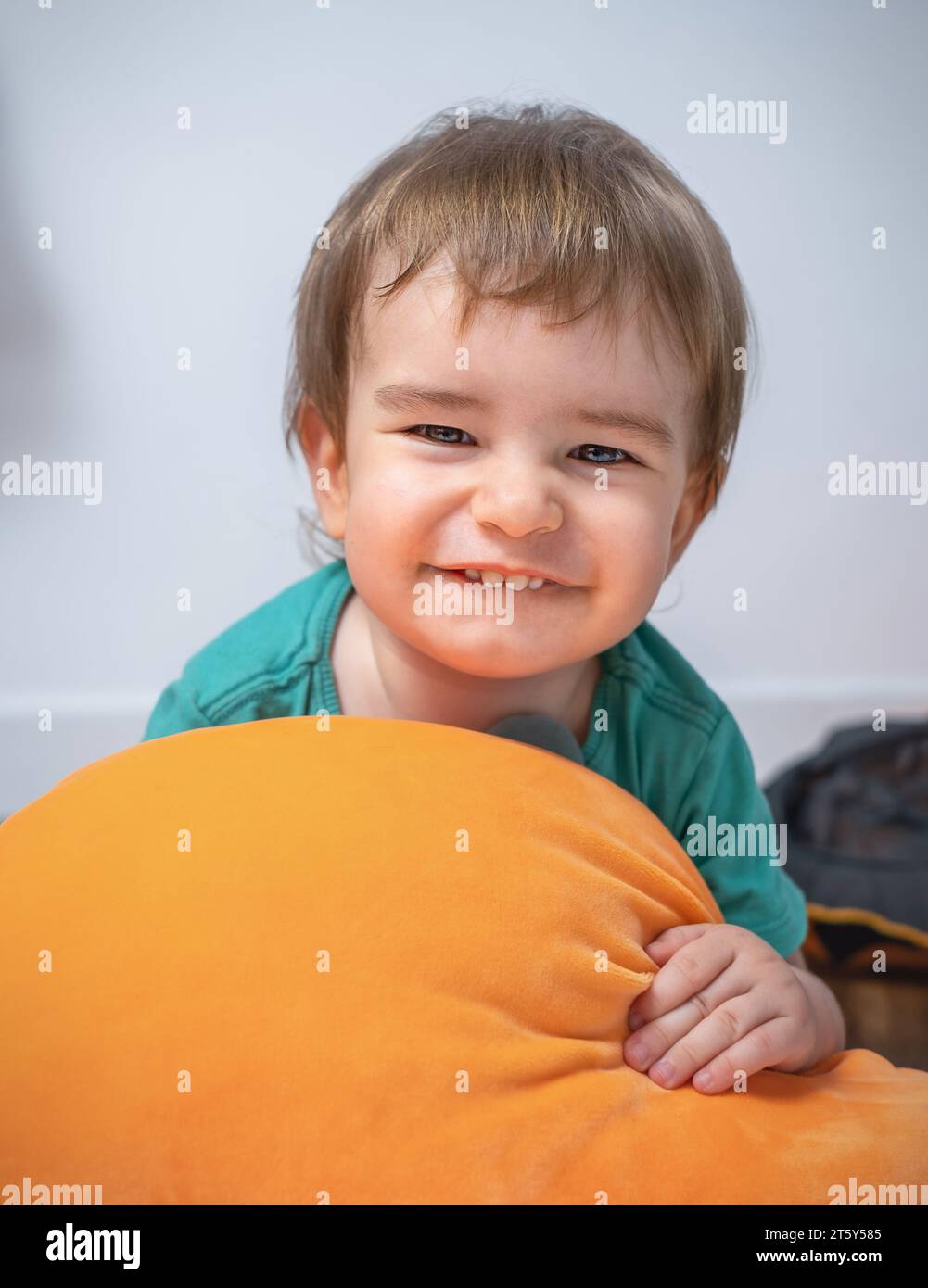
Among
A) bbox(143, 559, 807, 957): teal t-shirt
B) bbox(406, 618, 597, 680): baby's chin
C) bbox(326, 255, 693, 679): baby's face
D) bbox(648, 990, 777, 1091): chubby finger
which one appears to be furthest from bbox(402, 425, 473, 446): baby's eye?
bbox(648, 990, 777, 1091): chubby finger

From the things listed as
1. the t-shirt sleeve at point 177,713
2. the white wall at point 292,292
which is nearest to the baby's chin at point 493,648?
the t-shirt sleeve at point 177,713

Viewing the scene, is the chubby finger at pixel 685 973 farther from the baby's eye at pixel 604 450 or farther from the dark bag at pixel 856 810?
the dark bag at pixel 856 810

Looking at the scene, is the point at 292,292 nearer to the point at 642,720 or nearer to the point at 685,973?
the point at 642,720

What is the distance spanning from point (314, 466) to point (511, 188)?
271 mm

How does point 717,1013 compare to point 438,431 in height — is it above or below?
below

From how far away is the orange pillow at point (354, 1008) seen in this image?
0.50 meters

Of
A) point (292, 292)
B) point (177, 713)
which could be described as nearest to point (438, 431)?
point (177, 713)

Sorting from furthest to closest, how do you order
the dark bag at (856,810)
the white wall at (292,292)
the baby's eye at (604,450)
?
the dark bag at (856,810), the white wall at (292,292), the baby's eye at (604,450)

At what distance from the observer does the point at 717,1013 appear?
626 mm

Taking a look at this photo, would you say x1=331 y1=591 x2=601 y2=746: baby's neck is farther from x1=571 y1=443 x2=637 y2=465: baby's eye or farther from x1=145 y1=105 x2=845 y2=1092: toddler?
Answer: x1=571 y1=443 x2=637 y2=465: baby's eye

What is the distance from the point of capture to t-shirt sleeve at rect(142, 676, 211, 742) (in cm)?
91

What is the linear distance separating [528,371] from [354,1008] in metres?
0.37

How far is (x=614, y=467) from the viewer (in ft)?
2.44

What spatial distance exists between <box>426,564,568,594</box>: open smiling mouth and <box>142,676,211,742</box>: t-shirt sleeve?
253mm
